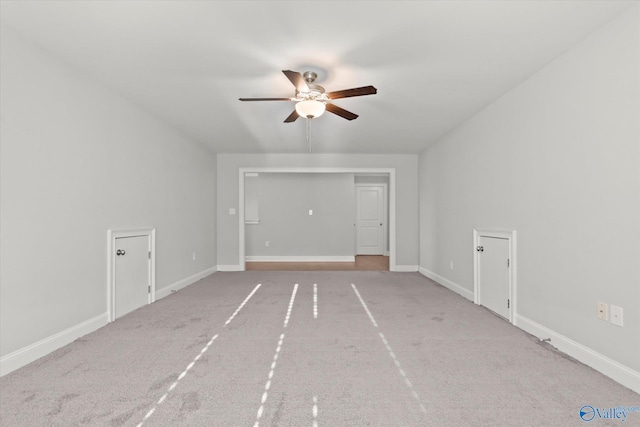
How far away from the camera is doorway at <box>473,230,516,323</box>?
309cm

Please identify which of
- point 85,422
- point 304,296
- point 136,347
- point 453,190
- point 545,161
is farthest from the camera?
point 453,190

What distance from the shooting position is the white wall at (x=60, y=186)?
213cm

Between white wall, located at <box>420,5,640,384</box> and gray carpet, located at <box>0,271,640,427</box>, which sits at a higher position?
white wall, located at <box>420,5,640,384</box>

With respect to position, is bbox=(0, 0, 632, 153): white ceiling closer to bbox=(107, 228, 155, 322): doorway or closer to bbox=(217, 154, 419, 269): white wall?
bbox=(107, 228, 155, 322): doorway

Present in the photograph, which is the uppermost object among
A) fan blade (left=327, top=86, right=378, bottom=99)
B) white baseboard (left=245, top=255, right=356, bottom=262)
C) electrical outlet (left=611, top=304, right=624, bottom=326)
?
fan blade (left=327, top=86, right=378, bottom=99)

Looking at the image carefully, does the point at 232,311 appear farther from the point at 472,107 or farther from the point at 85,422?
the point at 472,107

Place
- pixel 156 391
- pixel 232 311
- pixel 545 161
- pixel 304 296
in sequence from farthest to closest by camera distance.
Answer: pixel 304 296 < pixel 232 311 < pixel 545 161 < pixel 156 391

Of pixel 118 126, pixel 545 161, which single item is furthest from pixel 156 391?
pixel 545 161

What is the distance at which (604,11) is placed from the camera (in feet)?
6.32

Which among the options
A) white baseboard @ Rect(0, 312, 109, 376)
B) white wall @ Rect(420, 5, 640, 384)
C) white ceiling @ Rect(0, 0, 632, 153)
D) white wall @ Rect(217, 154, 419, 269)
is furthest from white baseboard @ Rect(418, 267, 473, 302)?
white baseboard @ Rect(0, 312, 109, 376)

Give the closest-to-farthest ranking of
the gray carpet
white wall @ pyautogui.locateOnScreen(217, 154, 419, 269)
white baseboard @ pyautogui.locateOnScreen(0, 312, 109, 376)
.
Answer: the gray carpet, white baseboard @ pyautogui.locateOnScreen(0, 312, 109, 376), white wall @ pyautogui.locateOnScreen(217, 154, 419, 269)

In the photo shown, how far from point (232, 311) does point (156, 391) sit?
1.65 metres

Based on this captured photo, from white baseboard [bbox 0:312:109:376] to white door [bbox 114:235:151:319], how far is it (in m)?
0.29

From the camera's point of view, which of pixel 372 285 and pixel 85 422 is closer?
pixel 85 422
